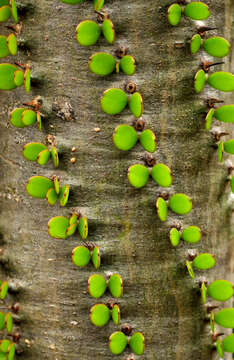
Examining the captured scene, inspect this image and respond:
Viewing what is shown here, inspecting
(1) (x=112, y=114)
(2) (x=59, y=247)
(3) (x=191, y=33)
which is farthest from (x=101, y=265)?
(3) (x=191, y=33)

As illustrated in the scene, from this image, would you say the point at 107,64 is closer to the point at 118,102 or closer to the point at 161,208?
the point at 118,102

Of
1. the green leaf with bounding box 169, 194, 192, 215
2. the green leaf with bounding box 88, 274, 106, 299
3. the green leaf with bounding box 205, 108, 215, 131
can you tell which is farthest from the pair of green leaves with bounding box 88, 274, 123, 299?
the green leaf with bounding box 205, 108, 215, 131

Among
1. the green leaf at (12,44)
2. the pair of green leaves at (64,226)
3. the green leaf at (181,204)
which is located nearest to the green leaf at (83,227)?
the pair of green leaves at (64,226)

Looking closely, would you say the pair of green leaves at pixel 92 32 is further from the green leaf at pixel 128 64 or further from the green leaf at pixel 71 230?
the green leaf at pixel 71 230

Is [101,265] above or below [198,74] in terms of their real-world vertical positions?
below

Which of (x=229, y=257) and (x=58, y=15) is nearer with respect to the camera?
(x=58, y=15)

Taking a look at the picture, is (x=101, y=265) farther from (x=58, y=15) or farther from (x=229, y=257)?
(x=58, y=15)

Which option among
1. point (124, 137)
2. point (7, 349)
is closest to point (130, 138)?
point (124, 137)
